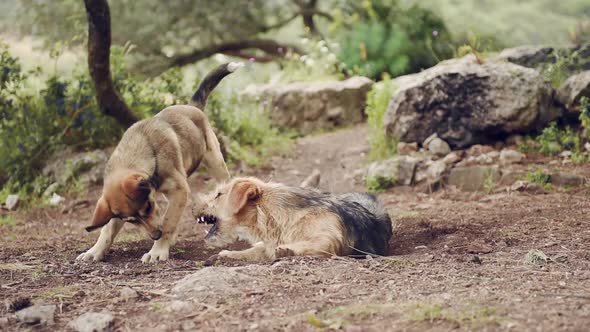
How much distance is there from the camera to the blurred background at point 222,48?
10688 millimetres

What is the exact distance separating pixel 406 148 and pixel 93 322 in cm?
717

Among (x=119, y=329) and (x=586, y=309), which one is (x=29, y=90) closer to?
(x=119, y=329)

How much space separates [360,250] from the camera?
18.7ft

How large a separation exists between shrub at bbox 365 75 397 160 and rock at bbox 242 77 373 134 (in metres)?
1.70

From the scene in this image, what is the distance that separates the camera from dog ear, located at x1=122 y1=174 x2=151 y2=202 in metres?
5.76

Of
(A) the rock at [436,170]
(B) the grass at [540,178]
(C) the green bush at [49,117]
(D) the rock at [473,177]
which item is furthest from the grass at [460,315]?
(C) the green bush at [49,117]

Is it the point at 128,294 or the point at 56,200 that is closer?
the point at 128,294

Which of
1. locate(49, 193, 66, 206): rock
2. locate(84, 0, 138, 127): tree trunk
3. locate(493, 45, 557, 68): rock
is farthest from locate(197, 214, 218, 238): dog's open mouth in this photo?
locate(493, 45, 557, 68): rock

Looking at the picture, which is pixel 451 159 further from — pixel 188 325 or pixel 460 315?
pixel 188 325

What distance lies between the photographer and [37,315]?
4031 mm

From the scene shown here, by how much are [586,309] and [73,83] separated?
31.1 ft

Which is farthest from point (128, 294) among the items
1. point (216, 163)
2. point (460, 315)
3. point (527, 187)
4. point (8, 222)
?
point (527, 187)

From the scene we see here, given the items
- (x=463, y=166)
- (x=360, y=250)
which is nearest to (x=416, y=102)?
(x=463, y=166)

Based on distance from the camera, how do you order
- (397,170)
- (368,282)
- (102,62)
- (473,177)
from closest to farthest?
1. (368,282)
2. (473,177)
3. (102,62)
4. (397,170)
